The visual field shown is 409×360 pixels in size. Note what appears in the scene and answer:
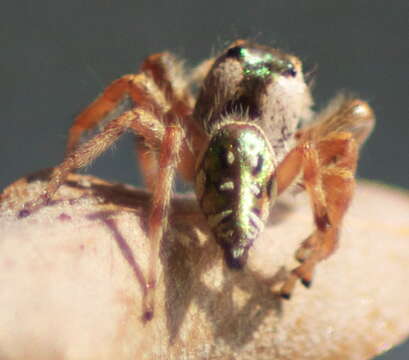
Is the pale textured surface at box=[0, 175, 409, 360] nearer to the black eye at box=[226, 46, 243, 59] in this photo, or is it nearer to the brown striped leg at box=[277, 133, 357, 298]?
the brown striped leg at box=[277, 133, 357, 298]

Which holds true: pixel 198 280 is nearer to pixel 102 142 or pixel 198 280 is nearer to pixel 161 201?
pixel 161 201

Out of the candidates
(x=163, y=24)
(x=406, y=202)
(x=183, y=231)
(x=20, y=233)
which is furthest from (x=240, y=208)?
(x=163, y=24)

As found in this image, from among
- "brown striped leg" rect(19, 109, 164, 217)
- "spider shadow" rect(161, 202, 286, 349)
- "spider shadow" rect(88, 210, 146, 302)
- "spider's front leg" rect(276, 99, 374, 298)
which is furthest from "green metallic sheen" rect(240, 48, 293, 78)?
"spider shadow" rect(88, 210, 146, 302)

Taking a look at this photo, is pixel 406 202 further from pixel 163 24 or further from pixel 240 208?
pixel 163 24

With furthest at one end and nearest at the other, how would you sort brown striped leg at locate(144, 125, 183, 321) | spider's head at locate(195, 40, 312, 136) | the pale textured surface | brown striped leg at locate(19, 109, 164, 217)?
1. spider's head at locate(195, 40, 312, 136)
2. brown striped leg at locate(19, 109, 164, 217)
3. brown striped leg at locate(144, 125, 183, 321)
4. the pale textured surface

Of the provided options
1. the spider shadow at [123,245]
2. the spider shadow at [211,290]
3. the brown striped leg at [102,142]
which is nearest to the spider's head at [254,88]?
the brown striped leg at [102,142]

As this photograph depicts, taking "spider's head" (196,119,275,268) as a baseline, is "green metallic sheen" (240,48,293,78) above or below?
above
